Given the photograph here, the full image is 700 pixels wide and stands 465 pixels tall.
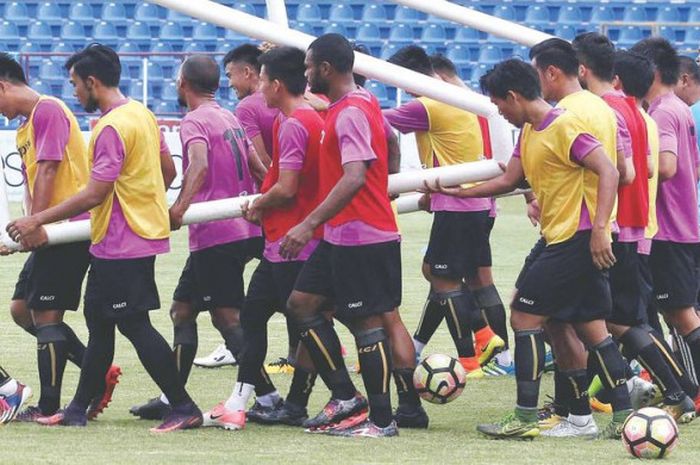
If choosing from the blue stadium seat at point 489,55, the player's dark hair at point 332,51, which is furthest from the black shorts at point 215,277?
the blue stadium seat at point 489,55

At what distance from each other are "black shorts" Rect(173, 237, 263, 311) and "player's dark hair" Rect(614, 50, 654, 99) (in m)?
2.11

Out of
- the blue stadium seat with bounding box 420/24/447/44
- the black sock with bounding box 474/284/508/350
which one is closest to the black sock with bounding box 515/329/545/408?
the black sock with bounding box 474/284/508/350

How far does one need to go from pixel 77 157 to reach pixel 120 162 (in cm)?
52

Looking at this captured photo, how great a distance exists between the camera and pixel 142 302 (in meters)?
6.94

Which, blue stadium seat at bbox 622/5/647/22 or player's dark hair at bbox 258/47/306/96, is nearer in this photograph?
player's dark hair at bbox 258/47/306/96

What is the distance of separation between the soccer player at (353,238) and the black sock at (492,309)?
2.75 m

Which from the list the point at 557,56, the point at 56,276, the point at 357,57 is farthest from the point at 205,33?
the point at 557,56

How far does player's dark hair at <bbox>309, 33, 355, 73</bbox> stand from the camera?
6.71 meters

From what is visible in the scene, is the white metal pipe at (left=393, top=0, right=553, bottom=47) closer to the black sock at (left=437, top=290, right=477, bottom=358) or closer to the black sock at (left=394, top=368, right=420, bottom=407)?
the black sock at (left=437, top=290, right=477, bottom=358)

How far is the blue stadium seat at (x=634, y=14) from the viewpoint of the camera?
27.9m

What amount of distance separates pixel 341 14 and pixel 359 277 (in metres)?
21.5

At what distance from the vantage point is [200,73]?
24.6 ft

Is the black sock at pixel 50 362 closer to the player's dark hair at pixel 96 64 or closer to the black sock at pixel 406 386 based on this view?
the player's dark hair at pixel 96 64

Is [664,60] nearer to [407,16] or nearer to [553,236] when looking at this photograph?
[553,236]
